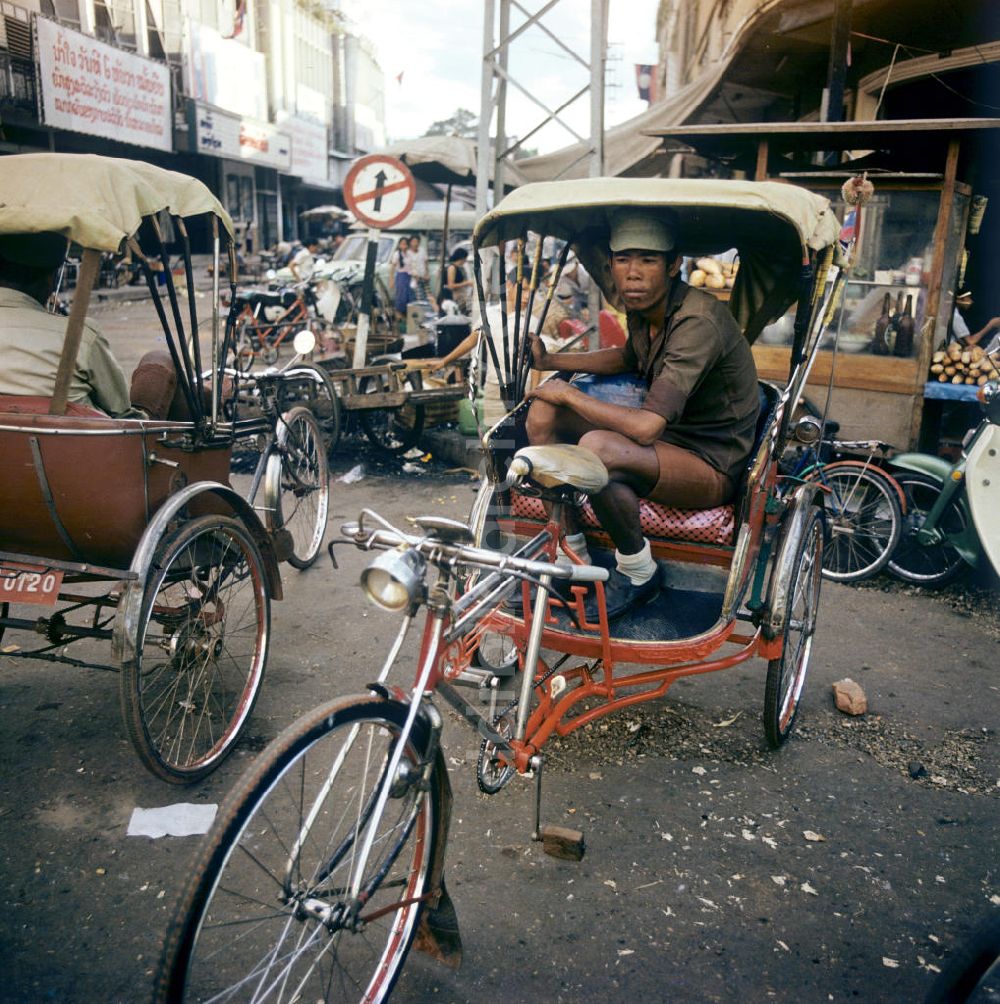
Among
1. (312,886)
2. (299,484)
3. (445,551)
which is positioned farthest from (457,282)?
(312,886)

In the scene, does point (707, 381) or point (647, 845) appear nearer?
point (647, 845)

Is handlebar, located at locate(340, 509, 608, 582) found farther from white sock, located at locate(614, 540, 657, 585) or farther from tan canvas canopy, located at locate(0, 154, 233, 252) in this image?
tan canvas canopy, located at locate(0, 154, 233, 252)

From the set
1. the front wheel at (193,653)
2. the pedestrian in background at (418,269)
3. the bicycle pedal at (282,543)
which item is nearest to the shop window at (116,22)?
the pedestrian in background at (418,269)

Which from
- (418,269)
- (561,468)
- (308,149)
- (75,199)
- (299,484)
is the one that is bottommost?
(299,484)

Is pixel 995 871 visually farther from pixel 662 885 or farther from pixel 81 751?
pixel 81 751

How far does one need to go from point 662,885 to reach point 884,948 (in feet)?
2.02

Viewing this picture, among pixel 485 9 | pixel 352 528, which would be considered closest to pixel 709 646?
pixel 352 528

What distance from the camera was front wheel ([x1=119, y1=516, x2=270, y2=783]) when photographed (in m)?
2.77

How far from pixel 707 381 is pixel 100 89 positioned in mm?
21055

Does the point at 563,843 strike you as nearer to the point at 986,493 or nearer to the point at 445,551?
the point at 445,551

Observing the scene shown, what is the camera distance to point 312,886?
6.08 feet

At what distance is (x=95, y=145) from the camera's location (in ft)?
71.4

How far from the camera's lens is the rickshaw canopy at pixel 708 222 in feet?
9.56

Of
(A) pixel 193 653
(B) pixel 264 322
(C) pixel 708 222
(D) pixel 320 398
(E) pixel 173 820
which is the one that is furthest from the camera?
(B) pixel 264 322
